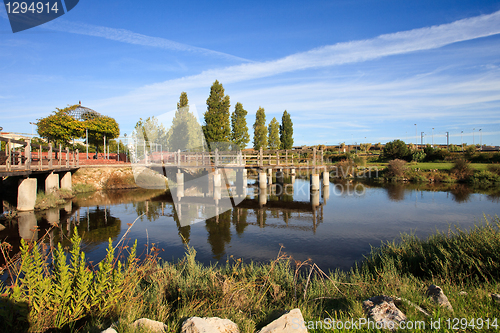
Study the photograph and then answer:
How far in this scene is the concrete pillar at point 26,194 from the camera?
1503 centimetres

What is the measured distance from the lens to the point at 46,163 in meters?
19.2

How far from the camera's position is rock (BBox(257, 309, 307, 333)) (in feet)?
10.8

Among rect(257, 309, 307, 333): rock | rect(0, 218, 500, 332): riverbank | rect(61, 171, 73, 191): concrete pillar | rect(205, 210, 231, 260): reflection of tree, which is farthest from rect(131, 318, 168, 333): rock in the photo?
rect(61, 171, 73, 191): concrete pillar

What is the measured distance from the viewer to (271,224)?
14117 mm

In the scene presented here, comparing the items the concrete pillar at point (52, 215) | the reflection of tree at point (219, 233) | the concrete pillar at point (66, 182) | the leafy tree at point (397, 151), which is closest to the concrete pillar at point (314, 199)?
the reflection of tree at point (219, 233)

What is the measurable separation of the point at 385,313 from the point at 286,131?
52.9 m

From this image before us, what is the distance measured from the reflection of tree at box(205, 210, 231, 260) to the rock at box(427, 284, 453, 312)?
639cm

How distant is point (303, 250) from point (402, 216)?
27.8 ft

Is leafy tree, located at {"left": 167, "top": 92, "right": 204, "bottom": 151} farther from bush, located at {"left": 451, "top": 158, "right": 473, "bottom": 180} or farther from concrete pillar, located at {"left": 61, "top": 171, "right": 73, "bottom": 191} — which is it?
bush, located at {"left": 451, "top": 158, "right": 473, "bottom": 180}

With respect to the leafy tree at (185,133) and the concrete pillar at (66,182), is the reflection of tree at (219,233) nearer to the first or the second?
the concrete pillar at (66,182)

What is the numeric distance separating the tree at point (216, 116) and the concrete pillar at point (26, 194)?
2416 cm

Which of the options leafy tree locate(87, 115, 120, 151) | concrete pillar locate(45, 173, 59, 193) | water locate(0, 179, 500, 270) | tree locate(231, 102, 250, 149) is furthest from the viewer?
tree locate(231, 102, 250, 149)

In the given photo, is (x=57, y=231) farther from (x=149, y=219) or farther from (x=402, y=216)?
(x=402, y=216)

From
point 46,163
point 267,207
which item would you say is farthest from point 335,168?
point 46,163
